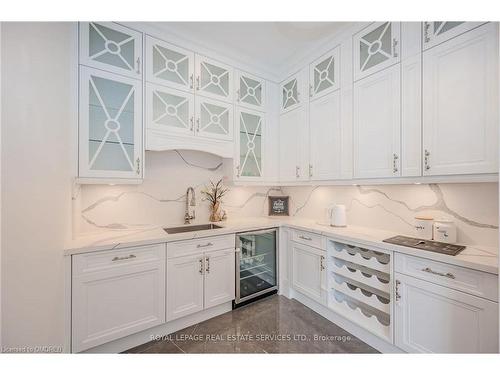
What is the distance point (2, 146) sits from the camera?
0.95m

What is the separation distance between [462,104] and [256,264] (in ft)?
6.95

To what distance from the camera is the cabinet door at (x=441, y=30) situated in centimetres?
126

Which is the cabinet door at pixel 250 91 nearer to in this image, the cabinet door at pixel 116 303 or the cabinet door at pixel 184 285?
the cabinet door at pixel 184 285

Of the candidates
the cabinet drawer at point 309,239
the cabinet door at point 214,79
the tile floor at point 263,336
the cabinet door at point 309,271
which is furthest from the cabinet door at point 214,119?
the tile floor at point 263,336

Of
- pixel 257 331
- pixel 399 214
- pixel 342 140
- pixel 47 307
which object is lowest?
pixel 257 331

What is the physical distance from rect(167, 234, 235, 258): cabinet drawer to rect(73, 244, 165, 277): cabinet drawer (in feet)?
0.29

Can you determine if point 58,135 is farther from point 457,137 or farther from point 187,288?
point 457,137

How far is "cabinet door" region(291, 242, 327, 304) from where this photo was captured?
6.45ft

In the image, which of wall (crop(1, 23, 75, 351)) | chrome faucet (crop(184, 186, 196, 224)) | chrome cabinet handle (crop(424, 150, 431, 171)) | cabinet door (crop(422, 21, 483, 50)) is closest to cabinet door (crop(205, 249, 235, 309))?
chrome faucet (crop(184, 186, 196, 224))

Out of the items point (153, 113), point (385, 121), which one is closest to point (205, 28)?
point (153, 113)

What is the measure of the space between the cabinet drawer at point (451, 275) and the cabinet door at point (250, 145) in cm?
159

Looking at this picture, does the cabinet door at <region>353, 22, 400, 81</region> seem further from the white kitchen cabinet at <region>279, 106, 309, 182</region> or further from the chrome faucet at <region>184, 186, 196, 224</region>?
the chrome faucet at <region>184, 186, 196, 224</region>

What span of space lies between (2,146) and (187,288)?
149 cm

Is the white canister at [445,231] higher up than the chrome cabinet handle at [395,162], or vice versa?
the chrome cabinet handle at [395,162]
